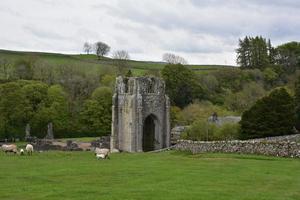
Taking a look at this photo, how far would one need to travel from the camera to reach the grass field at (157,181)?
18.5m

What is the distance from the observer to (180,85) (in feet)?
323

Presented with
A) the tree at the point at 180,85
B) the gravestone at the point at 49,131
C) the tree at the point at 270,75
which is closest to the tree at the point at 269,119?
the gravestone at the point at 49,131

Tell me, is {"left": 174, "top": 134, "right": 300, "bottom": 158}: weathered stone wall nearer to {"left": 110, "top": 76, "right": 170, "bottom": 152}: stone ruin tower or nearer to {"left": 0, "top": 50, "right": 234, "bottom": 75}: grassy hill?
{"left": 110, "top": 76, "right": 170, "bottom": 152}: stone ruin tower

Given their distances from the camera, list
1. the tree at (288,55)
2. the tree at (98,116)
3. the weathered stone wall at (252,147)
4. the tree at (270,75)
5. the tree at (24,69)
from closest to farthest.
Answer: the weathered stone wall at (252,147), the tree at (98,116), the tree at (24,69), the tree at (270,75), the tree at (288,55)

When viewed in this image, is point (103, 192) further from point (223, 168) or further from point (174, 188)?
point (223, 168)

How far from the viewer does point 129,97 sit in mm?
53375

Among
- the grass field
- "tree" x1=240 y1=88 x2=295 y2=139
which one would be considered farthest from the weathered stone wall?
"tree" x1=240 y1=88 x2=295 y2=139

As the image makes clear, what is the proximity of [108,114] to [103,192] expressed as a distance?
229 feet

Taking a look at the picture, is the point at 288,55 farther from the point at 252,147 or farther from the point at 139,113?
the point at 252,147

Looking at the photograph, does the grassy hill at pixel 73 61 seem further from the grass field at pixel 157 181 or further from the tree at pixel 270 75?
the grass field at pixel 157 181

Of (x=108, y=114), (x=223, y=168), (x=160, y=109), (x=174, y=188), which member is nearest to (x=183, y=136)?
(x=160, y=109)

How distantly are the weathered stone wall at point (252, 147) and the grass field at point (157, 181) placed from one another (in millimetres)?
3519

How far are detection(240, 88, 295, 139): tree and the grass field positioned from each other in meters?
27.2

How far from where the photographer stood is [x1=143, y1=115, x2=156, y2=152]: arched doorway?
55.7m
